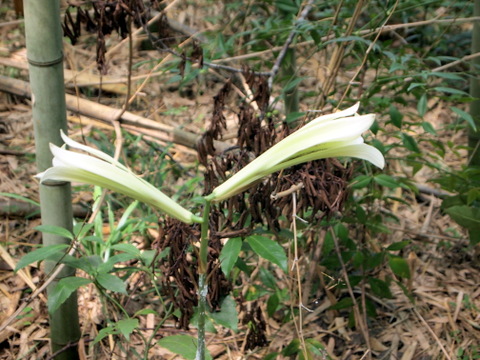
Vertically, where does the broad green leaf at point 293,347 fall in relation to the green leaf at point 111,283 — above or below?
below

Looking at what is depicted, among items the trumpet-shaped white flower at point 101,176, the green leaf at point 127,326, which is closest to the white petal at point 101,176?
the trumpet-shaped white flower at point 101,176

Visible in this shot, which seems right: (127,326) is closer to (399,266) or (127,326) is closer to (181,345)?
(181,345)

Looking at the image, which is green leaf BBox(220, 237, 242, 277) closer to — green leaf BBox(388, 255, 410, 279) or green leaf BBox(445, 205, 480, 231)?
green leaf BBox(388, 255, 410, 279)

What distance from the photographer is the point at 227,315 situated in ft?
5.23

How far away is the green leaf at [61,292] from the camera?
154 centimetres

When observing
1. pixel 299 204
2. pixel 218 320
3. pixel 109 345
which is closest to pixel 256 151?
pixel 299 204

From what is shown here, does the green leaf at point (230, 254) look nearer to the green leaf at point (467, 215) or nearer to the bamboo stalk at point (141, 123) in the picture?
the bamboo stalk at point (141, 123)

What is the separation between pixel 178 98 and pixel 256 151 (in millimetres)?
2419

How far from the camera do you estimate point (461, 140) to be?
3.33 metres

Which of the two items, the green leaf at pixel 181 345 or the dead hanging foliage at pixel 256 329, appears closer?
the green leaf at pixel 181 345

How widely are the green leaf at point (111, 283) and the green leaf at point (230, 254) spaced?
34 cm

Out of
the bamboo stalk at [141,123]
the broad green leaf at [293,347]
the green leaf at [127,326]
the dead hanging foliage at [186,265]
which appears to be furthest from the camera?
the bamboo stalk at [141,123]

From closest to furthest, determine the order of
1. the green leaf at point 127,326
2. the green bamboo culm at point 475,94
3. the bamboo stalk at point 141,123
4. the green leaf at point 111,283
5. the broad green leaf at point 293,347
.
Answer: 1. the green leaf at point 127,326
2. the green leaf at point 111,283
3. the broad green leaf at point 293,347
4. the bamboo stalk at point 141,123
5. the green bamboo culm at point 475,94

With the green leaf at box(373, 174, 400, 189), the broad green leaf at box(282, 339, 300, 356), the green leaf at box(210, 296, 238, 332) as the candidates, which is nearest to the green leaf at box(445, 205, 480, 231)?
the green leaf at box(373, 174, 400, 189)
